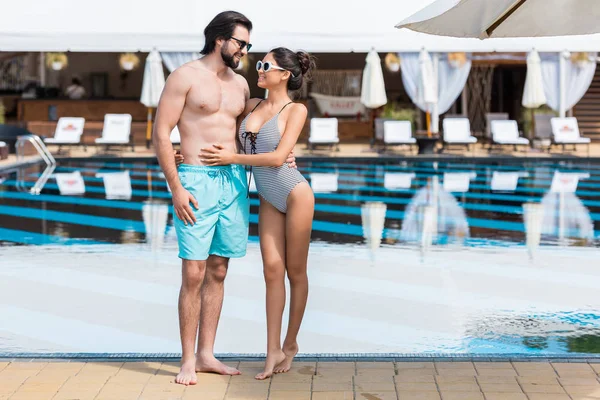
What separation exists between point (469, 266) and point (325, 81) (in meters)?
22.2

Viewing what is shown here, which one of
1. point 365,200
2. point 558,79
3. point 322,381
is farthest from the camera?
point 558,79

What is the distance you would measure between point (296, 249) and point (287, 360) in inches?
20.4

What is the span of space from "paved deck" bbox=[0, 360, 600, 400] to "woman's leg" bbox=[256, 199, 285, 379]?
17cm

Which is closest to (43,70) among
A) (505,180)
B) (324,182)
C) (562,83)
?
(562,83)

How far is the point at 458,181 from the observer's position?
1683 cm

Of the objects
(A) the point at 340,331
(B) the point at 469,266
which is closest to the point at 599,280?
(B) the point at 469,266

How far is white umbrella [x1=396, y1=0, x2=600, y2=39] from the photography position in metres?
4.58

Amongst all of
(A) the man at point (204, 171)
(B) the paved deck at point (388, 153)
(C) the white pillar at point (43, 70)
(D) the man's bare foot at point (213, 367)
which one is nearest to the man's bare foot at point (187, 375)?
(A) the man at point (204, 171)

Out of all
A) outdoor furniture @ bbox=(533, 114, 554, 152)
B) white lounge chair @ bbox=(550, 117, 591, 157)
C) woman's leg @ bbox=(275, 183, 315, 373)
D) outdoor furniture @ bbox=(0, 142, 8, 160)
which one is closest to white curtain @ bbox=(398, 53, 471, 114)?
outdoor furniture @ bbox=(533, 114, 554, 152)

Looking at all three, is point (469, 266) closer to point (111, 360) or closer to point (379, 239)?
point (379, 239)

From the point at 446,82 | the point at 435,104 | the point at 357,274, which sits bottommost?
the point at 357,274

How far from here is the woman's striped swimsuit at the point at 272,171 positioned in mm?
4965

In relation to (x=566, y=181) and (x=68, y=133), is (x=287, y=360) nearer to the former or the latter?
(x=566, y=181)

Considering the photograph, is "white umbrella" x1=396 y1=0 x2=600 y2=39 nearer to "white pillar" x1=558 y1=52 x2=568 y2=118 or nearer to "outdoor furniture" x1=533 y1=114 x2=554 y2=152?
"white pillar" x1=558 y1=52 x2=568 y2=118
